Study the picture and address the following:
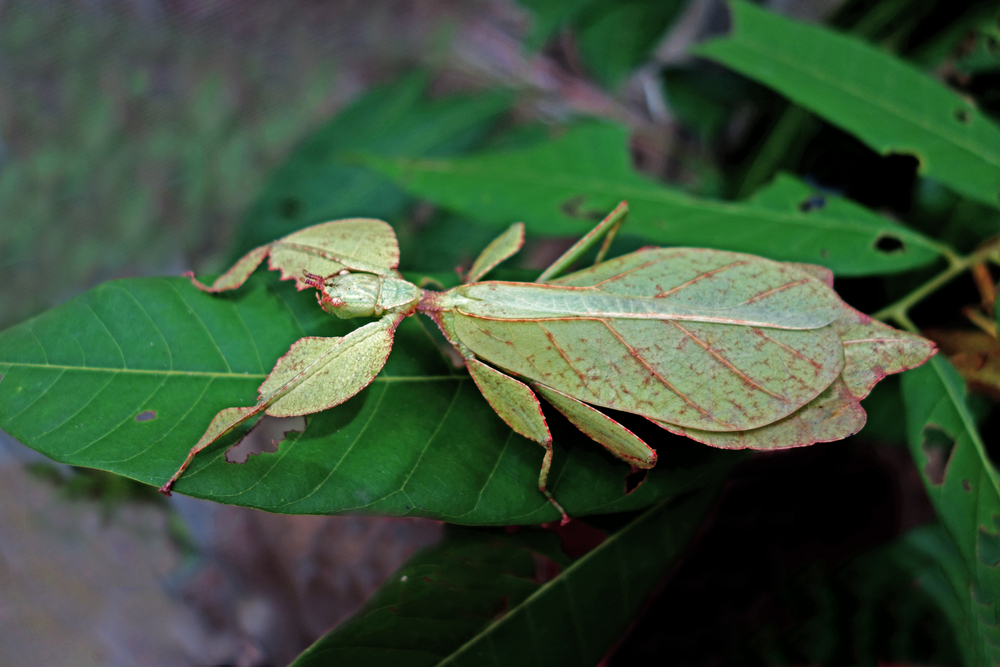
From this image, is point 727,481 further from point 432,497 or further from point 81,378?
point 81,378

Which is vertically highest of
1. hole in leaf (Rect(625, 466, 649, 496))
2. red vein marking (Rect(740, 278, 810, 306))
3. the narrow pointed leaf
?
red vein marking (Rect(740, 278, 810, 306))

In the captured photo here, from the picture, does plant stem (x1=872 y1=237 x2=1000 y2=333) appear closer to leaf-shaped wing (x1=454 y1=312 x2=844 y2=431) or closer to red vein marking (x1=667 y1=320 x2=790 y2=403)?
leaf-shaped wing (x1=454 y1=312 x2=844 y2=431)

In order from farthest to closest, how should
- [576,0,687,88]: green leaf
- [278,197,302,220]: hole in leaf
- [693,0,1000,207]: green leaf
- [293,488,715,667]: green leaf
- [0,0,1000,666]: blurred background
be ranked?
[576,0,687,88]: green leaf < [278,197,302,220]: hole in leaf < [0,0,1000,666]: blurred background < [693,0,1000,207]: green leaf < [293,488,715,667]: green leaf

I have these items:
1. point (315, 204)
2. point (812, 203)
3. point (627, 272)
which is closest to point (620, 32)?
point (812, 203)

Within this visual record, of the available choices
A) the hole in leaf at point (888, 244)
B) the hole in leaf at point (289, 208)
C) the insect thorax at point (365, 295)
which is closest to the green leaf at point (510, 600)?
the insect thorax at point (365, 295)

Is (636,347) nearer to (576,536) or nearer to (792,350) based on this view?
(792,350)

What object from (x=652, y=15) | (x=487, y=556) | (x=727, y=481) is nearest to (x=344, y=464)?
(x=487, y=556)

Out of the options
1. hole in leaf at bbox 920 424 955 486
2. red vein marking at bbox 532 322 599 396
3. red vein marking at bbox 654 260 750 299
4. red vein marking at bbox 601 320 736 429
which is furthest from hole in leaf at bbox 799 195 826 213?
red vein marking at bbox 532 322 599 396
